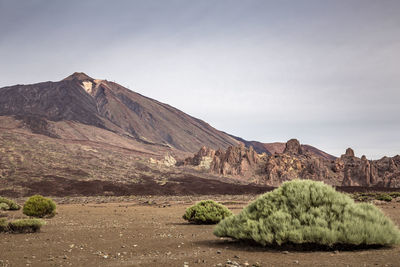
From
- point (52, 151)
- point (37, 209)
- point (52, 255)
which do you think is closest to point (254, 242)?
point (52, 255)

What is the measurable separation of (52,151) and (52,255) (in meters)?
111

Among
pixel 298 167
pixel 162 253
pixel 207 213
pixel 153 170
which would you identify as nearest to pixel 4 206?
pixel 207 213

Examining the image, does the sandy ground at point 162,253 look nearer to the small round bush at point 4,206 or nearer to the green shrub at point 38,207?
the green shrub at point 38,207

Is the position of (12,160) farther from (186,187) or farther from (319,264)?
(319,264)

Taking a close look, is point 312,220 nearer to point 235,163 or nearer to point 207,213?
point 207,213

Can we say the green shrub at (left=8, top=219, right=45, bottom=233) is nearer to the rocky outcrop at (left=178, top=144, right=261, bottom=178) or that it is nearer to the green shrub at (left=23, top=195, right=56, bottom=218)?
the green shrub at (left=23, top=195, right=56, bottom=218)

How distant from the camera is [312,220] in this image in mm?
9539

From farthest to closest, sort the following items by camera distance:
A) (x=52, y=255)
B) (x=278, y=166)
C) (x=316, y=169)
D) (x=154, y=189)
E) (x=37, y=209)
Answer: (x=278, y=166) < (x=316, y=169) < (x=154, y=189) < (x=37, y=209) < (x=52, y=255)

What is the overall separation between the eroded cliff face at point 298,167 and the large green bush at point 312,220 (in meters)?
88.3

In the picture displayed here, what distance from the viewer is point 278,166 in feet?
356

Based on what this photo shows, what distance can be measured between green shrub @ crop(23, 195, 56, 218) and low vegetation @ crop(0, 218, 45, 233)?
773cm

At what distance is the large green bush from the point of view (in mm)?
9195

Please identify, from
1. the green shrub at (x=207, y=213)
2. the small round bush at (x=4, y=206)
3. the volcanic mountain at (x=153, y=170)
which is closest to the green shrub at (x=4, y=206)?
the small round bush at (x=4, y=206)

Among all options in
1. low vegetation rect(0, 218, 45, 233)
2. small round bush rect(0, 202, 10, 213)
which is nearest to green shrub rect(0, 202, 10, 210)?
small round bush rect(0, 202, 10, 213)
